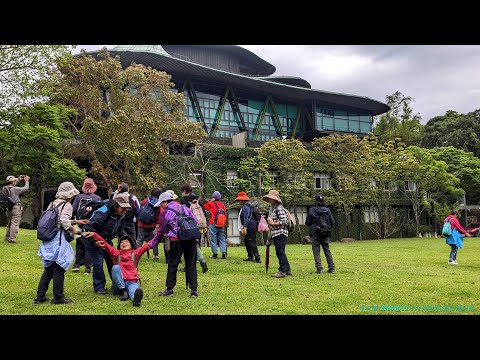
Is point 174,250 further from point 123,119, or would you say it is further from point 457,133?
point 457,133

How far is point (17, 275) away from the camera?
8992 mm

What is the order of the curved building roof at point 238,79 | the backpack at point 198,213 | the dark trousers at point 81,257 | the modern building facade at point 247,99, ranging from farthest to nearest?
1. the modern building facade at point 247,99
2. the curved building roof at point 238,79
3. the backpack at point 198,213
4. the dark trousers at point 81,257

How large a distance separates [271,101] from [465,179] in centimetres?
1860

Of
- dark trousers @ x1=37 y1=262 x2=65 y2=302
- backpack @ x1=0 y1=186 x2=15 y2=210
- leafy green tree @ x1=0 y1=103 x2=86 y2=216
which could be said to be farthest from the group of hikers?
leafy green tree @ x1=0 y1=103 x2=86 y2=216

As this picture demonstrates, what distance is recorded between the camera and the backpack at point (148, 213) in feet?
33.9

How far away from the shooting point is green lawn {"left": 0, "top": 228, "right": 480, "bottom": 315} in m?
6.65

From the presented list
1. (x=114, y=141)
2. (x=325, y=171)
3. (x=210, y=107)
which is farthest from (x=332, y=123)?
(x=114, y=141)

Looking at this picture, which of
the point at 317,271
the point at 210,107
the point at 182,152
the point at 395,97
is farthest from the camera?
the point at 395,97

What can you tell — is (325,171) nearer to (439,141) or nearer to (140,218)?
(439,141)

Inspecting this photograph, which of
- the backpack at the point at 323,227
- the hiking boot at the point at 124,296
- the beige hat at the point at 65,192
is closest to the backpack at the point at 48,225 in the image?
the beige hat at the point at 65,192

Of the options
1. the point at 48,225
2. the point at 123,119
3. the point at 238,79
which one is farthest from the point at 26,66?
the point at 238,79

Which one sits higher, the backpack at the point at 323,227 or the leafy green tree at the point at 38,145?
the leafy green tree at the point at 38,145

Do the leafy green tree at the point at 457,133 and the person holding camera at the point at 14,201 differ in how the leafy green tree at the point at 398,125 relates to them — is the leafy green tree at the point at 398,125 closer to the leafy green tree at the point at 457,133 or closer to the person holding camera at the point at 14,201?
the leafy green tree at the point at 457,133

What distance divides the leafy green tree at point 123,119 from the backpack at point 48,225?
44.8ft
